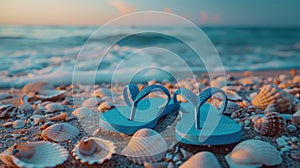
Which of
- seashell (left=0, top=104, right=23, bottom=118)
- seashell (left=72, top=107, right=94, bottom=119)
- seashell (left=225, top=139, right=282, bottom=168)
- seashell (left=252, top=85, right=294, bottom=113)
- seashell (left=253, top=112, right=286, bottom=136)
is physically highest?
seashell (left=252, top=85, right=294, bottom=113)

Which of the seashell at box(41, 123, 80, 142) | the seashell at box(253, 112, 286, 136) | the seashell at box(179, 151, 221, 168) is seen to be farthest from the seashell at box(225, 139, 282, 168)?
the seashell at box(41, 123, 80, 142)

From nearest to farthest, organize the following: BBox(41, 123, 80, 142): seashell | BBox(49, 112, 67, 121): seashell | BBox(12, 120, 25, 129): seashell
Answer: BBox(41, 123, 80, 142): seashell → BBox(12, 120, 25, 129): seashell → BBox(49, 112, 67, 121): seashell

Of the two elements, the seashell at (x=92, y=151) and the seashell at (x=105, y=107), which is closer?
the seashell at (x=92, y=151)

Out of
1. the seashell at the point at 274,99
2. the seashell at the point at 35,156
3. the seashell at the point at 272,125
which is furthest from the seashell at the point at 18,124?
the seashell at the point at 274,99

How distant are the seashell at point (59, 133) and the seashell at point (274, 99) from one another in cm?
166

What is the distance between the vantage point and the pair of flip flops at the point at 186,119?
5.55ft

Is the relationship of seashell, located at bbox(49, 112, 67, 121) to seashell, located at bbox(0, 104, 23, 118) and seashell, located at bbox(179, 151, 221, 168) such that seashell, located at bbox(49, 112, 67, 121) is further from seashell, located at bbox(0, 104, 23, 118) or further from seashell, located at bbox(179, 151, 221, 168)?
seashell, located at bbox(179, 151, 221, 168)

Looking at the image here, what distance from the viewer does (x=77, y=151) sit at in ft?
5.17

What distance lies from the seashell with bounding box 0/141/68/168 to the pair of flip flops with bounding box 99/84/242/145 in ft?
1.59

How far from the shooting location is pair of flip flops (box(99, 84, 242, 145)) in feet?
5.55

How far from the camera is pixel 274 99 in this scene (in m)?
2.39

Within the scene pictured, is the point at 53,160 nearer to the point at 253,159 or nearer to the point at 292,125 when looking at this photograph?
the point at 253,159

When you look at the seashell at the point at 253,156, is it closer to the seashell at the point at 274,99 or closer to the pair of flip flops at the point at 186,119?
the pair of flip flops at the point at 186,119

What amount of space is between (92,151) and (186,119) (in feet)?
2.45
